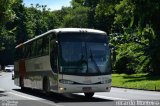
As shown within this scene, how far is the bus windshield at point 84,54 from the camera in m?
21.6

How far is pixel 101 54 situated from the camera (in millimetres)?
21953

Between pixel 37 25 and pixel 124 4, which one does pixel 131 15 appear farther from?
pixel 37 25

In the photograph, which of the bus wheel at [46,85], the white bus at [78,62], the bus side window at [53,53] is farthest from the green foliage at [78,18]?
the bus side window at [53,53]

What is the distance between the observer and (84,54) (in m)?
21.9

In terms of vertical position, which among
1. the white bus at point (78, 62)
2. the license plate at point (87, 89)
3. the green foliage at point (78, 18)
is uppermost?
the green foliage at point (78, 18)

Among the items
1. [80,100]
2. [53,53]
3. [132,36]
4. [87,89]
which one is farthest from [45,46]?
[132,36]

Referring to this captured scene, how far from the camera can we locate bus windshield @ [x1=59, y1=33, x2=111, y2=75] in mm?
21625

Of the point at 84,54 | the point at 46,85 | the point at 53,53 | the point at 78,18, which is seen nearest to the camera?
the point at 84,54

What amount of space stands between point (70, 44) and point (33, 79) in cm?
662

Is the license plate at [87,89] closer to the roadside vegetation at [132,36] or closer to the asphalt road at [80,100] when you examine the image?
the asphalt road at [80,100]

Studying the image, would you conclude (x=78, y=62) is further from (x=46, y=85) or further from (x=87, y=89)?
(x=46, y=85)

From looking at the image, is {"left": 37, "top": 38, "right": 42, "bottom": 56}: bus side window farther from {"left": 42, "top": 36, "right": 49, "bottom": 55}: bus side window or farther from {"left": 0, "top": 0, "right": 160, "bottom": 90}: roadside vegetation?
{"left": 0, "top": 0, "right": 160, "bottom": 90}: roadside vegetation

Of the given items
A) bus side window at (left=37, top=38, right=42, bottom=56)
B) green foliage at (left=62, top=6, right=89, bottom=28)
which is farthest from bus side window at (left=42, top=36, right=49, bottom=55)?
green foliage at (left=62, top=6, right=89, bottom=28)

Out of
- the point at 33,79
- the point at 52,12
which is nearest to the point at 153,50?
the point at 33,79
